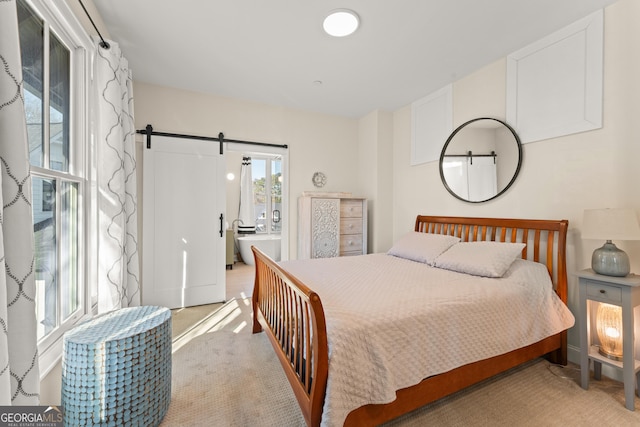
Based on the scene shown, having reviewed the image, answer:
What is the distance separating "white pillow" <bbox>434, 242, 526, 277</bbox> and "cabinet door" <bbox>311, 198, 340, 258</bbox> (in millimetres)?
1538

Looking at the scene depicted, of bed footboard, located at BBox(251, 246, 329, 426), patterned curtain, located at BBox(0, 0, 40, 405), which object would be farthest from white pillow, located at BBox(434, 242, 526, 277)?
patterned curtain, located at BBox(0, 0, 40, 405)

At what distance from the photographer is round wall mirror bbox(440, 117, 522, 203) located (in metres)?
2.57

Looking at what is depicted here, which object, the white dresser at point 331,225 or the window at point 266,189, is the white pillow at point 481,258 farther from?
the window at point 266,189

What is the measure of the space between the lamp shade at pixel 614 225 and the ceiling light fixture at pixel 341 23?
84.5 inches

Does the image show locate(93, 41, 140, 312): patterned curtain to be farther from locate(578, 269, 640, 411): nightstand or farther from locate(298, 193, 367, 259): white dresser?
locate(578, 269, 640, 411): nightstand

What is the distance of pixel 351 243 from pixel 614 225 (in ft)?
8.65

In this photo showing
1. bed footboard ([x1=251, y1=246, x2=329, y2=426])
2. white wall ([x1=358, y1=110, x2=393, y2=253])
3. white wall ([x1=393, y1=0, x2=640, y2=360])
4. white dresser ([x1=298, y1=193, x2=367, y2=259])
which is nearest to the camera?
bed footboard ([x1=251, y1=246, x2=329, y2=426])

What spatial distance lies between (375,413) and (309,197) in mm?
2654

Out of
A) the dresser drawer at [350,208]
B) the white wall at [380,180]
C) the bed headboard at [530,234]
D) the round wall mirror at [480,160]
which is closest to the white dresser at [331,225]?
the dresser drawer at [350,208]

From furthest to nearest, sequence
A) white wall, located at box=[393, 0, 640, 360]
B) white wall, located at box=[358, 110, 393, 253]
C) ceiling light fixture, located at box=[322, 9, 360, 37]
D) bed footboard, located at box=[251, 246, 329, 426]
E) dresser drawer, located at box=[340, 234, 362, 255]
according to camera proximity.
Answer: white wall, located at box=[358, 110, 393, 253] → dresser drawer, located at box=[340, 234, 362, 255] → ceiling light fixture, located at box=[322, 9, 360, 37] → white wall, located at box=[393, 0, 640, 360] → bed footboard, located at box=[251, 246, 329, 426]

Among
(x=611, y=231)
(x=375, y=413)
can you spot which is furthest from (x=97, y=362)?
(x=611, y=231)

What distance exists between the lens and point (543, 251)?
2.31 m

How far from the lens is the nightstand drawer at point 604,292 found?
1689mm

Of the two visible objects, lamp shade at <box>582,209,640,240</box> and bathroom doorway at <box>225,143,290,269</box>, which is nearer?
lamp shade at <box>582,209,640,240</box>
